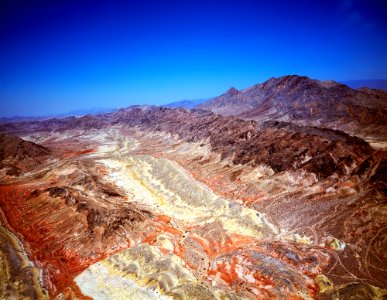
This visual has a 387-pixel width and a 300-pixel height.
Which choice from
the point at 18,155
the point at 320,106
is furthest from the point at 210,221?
the point at 320,106

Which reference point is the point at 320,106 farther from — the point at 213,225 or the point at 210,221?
the point at 213,225

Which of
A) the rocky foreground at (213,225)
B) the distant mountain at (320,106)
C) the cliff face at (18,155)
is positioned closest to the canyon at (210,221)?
the rocky foreground at (213,225)

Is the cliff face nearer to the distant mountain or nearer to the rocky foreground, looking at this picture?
the rocky foreground

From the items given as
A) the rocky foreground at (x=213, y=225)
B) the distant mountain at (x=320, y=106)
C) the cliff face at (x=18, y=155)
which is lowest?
the rocky foreground at (x=213, y=225)

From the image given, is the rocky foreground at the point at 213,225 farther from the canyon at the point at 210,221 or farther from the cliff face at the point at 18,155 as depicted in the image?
the cliff face at the point at 18,155

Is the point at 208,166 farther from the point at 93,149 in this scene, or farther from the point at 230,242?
the point at 93,149

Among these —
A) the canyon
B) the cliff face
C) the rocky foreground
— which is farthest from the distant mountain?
the cliff face

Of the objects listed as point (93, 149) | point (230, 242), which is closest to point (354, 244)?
point (230, 242)
